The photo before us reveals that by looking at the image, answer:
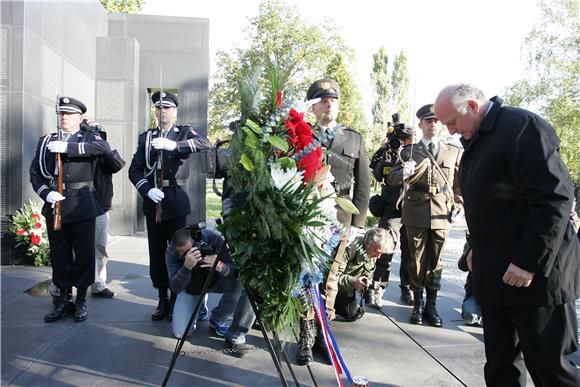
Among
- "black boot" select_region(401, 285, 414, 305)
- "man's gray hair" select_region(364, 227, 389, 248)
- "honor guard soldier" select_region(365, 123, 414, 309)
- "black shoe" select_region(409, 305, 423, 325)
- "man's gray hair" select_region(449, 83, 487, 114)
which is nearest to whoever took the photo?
"man's gray hair" select_region(449, 83, 487, 114)

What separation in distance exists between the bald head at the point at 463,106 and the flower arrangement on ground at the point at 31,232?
19.0 ft

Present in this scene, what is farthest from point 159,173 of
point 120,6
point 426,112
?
point 120,6

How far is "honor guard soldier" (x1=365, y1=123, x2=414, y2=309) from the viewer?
525cm

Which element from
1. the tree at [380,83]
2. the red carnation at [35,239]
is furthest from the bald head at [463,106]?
the tree at [380,83]

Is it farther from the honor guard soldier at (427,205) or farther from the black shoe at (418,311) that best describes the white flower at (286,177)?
the black shoe at (418,311)

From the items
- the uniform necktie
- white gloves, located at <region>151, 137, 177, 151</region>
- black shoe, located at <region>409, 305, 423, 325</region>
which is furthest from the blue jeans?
the uniform necktie

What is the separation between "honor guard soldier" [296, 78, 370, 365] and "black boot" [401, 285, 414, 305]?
67.2 inches

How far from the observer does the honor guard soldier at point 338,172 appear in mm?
3617

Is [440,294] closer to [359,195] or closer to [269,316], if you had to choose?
[359,195]

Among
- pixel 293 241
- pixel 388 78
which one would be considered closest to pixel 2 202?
pixel 293 241

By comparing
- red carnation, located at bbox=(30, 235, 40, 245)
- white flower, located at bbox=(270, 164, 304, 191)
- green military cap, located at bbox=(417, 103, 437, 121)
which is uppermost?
green military cap, located at bbox=(417, 103, 437, 121)

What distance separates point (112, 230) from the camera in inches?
394

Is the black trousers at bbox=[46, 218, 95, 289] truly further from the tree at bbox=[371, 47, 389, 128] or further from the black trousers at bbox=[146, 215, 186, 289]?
the tree at bbox=[371, 47, 389, 128]

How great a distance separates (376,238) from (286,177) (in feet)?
6.97
